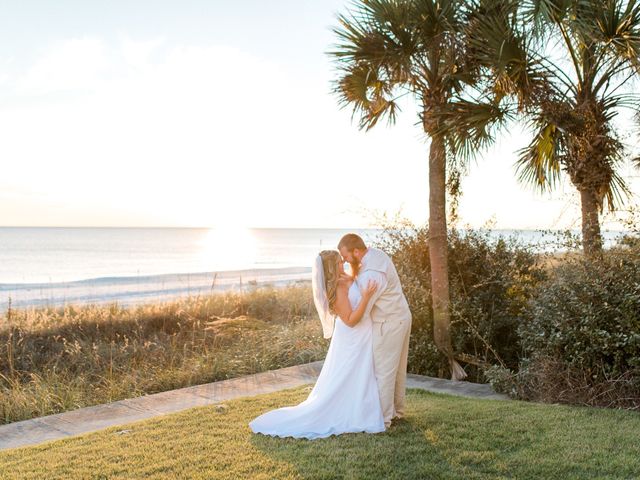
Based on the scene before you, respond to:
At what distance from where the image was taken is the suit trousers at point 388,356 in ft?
18.7

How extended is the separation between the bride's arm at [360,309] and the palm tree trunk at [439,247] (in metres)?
3.33

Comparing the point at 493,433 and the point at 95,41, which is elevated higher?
the point at 95,41

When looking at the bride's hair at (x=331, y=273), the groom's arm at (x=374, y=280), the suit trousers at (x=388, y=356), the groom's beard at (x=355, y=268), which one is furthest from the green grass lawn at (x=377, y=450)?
the groom's beard at (x=355, y=268)

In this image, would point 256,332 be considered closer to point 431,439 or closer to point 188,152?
point 431,439

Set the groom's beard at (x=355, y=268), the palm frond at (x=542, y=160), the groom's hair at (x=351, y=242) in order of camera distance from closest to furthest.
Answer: the groom's hair at (x=351, y=242), the groom's beard at (x=355, y=268), the palm frond at (x=542, y=160)

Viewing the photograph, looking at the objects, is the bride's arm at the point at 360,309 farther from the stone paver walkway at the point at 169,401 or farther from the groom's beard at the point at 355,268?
the stone paver walkway at the point at 169,401

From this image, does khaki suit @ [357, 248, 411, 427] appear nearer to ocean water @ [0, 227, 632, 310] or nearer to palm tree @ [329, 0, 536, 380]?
palm tree @ [329, 0, 536, 380]

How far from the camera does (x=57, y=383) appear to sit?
8.12m

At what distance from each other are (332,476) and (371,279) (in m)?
1.90

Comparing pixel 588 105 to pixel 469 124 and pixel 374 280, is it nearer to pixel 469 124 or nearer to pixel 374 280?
pixel 469 124

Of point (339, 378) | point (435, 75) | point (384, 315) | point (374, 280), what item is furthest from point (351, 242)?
point (435, 75)

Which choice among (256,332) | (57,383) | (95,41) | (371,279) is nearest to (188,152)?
(95,41)

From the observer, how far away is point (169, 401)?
23.1ft

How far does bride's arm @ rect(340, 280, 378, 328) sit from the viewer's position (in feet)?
18.6
